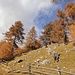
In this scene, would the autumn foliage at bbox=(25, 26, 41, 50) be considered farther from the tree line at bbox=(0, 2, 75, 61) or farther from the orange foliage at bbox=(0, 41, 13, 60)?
the orange foliage at bbox=(0, 41, 13, 60)

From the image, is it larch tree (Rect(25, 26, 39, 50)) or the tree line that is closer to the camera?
the tree line

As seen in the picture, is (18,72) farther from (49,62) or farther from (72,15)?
(72,15)

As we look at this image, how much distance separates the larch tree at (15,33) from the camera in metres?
84.9

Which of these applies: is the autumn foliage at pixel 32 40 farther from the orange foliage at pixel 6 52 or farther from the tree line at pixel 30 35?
the orange foliage at pixel 6 52

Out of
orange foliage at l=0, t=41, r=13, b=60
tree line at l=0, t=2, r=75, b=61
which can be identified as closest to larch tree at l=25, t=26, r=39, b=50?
tree line at l=0, t=2, r=75, b=61

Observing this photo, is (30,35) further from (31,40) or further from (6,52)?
(6,52)

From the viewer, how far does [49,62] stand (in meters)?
50.1

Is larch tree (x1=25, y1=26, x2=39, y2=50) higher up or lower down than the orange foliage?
higher up

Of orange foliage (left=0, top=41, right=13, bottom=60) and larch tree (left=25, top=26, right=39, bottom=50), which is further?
larch tree (left=25, top=26, right=39, bottom=50)

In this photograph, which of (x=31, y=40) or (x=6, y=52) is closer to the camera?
(x=6, y=52)

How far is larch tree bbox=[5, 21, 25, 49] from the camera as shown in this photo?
278 ft

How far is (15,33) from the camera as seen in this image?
86.3 meters

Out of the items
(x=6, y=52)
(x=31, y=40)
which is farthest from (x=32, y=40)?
(x=6, y=52)

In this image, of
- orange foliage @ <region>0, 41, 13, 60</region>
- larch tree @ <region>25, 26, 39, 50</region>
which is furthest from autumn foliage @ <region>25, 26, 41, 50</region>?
orange foliage @ <region>0, 41, 13, 60</region>
